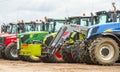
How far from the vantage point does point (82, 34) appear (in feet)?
62.8

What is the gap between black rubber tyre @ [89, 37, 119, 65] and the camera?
16.6 m

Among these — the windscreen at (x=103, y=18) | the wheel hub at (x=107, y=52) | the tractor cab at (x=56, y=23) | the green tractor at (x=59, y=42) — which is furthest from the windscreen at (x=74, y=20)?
the wheel hub at (x=107, y=52)

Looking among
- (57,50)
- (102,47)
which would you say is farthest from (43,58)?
(102,47)

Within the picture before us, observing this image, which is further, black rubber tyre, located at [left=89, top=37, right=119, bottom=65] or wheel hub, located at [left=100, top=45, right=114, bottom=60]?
wheel hub, located at [left=100, top=45, right=114, bottom=60]

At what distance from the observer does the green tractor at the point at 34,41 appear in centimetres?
2020

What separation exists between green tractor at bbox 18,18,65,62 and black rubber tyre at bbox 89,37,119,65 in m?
3.92

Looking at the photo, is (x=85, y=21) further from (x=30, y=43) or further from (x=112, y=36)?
(x=112, y=36)

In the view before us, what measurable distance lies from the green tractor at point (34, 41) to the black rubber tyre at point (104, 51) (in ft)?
12.9

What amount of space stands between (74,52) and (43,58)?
2.37 meters

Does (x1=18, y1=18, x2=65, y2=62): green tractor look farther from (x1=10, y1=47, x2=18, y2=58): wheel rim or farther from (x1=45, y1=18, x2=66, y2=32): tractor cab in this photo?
(x1=10, y1=47, x2=18, y2=58): wheel rim

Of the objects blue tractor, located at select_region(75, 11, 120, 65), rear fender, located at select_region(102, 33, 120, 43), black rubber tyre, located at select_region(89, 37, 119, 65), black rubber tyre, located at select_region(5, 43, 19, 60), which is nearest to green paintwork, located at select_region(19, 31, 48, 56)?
black rubber tyre, located at select_region(5, 43, 19, 60)

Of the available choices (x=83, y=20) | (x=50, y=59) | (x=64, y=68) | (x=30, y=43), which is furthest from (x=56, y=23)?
(x=64, y=68)

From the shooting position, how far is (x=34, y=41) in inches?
856

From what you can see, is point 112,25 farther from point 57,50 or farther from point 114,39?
point 57,50
